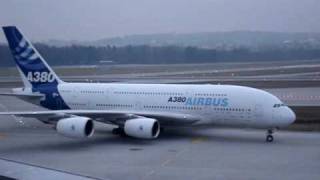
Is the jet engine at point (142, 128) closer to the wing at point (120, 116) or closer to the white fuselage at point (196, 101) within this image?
the wing at point (120, 116)

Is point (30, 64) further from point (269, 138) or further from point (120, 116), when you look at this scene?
point (269, 138)

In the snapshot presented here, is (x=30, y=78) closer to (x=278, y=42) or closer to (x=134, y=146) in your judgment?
(x=134, y=146)

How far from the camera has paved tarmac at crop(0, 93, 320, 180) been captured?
14758 millimetres

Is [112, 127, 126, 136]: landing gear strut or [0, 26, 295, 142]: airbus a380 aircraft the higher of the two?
[0, 26, 295, 142]: airbus a380 aircraft

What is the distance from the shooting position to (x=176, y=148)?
1908 cm

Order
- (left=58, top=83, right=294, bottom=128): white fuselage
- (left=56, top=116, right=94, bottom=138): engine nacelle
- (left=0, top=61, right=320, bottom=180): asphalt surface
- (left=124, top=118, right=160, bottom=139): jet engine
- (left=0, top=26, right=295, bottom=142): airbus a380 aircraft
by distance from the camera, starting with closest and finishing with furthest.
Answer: (left=0, top=61, right=320, bottom=180): asphalt surface → (left=56, top=116, right=94, bottom=138): engine nacelle → (left=124, top=118, right=160, bottom=139): jet engine → (left=0, top=26, right=295, bottom=142): airbus a380 aircraft → (left=58, top=83, right=294, bottom=128): white fuselage

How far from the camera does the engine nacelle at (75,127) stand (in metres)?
19.9

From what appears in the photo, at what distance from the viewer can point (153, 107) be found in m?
22.8

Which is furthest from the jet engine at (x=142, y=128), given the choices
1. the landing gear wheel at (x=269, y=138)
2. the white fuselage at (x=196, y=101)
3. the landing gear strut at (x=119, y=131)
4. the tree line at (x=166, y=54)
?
the tree line at (x=166, y=54)

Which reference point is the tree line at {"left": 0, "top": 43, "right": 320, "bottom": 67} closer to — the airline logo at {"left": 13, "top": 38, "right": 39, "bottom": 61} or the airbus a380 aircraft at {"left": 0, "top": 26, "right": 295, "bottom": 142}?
the airline logo at {"left": 13, "top": 38, "right": 39, "bottom": 61}

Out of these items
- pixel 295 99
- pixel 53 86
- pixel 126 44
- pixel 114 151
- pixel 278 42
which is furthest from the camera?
pixel 278 42

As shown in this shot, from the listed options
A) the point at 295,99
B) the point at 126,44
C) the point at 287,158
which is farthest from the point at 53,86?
the point at 126,44

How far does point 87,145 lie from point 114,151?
1.95 m

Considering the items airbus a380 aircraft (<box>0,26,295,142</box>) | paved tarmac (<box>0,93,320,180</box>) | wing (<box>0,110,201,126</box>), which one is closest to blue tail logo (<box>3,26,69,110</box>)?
airbus a380 aircraft (<box>0,26,295,142</box>)
